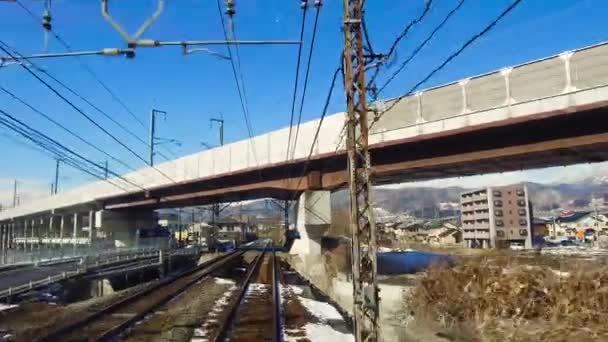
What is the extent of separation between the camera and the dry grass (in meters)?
12.4

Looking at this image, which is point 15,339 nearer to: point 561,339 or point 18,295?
point 18,295

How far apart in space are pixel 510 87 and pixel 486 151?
4.00 metres

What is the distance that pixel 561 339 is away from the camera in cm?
1156

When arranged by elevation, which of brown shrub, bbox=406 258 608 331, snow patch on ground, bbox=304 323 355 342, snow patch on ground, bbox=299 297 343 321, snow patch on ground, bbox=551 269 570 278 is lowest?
snow patch on ground, bbox=299 297 343 321

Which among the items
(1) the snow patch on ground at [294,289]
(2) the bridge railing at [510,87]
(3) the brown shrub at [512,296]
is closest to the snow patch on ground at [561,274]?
(3) the brown shrub at [512,296]

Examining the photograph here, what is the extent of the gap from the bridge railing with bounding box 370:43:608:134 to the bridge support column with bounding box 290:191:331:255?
9.63m

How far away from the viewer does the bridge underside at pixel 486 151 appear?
19516 mm

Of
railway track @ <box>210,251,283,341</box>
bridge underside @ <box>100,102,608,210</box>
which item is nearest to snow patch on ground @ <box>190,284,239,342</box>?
railway track @ <box>210,251,283,341</box>

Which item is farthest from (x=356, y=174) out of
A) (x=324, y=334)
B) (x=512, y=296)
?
(x=512, y=296)

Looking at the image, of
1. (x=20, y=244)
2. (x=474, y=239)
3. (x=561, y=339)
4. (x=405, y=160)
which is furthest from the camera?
(x=20, y=244)

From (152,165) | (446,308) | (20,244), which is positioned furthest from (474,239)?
(20,244)

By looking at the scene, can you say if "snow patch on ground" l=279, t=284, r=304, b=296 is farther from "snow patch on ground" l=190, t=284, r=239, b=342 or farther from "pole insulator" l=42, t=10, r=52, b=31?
"pole insulator" l=42, t=10, r=52, b=31

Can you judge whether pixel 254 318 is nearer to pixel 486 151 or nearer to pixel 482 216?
pixel 486 151

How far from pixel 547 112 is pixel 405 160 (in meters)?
9.30
